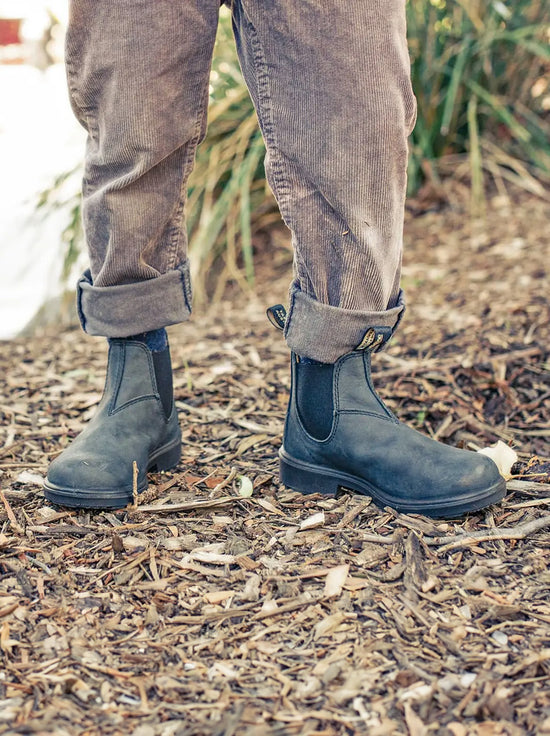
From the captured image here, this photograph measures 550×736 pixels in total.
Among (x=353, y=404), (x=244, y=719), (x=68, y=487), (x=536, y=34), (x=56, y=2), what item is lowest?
Result: (x=244, y=719)

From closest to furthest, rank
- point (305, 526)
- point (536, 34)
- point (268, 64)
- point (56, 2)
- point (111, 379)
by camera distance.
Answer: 1. point (268, 64)
2. point (305, 526)
3. point (111, 379)
4. point (536, 34)
5. point (56, 2)

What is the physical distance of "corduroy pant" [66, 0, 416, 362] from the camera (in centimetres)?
102

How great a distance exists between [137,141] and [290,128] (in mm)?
224

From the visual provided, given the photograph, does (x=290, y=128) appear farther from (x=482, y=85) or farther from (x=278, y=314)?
(x=482, y=85)

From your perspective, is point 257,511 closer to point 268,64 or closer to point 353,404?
point 353,404

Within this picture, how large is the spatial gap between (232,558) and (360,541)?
188mm

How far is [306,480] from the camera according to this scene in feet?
4.20

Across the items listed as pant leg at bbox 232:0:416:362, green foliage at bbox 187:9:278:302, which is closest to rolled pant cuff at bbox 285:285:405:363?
Result: pant leg at bbox 232:0:416:362

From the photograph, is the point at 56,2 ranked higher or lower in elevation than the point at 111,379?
higher

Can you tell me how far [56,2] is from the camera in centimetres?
488

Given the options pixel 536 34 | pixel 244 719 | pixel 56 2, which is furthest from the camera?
pixel 56 2

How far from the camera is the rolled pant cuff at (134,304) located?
125 cm

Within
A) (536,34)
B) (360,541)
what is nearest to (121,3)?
(360,541)

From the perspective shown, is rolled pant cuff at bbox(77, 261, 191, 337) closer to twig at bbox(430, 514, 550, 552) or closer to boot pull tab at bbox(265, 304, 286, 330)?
boot pull tab at bbox(265, 304, 286, 330)
